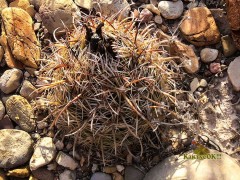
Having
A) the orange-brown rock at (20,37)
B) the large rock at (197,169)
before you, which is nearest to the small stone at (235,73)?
the large rock at (197,169)

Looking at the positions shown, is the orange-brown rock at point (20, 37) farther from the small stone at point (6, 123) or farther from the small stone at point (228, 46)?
the small stone at point (228, 46)

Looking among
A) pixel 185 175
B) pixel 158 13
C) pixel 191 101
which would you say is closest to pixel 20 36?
pixel 158 13

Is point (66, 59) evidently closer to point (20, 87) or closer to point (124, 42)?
point (124, 42)

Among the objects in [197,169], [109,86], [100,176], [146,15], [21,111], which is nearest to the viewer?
[109,86]

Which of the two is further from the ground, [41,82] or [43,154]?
[41,82]

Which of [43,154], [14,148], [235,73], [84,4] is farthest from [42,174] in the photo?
[235,73]

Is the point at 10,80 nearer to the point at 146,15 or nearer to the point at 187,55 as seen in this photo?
the point at 146,15
